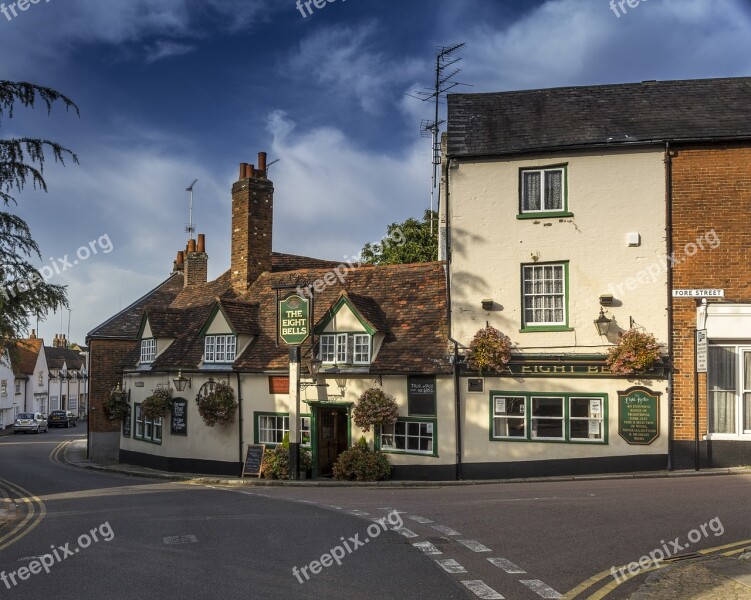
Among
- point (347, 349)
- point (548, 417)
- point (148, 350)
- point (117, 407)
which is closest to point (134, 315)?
point (117, 407)

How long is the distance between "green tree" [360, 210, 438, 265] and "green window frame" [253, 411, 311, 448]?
1609 cm

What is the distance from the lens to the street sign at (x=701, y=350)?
1809 cm

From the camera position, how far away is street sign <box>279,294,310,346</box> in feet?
72.5

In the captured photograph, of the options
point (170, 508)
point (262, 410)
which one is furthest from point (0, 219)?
point (262, 410)

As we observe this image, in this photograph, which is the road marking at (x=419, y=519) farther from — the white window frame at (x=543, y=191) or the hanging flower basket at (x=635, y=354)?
the white window frame at (x=543, y=191)

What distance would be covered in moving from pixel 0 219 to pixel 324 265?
17844mm

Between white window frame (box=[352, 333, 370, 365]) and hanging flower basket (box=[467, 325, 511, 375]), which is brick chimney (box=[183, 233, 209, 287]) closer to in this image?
white window frame (box=[352, 333, 370, 365])

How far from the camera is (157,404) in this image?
25453 millimetres

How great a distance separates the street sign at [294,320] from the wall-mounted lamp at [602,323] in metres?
8.49

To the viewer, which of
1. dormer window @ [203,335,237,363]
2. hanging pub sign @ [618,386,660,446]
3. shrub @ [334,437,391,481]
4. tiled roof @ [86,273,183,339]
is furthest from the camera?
tiled roof @ [86,273,183,339]

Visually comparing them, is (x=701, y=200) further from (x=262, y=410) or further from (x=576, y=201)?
(x=262, y=410)

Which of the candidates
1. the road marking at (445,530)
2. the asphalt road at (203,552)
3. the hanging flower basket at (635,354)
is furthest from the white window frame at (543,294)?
the road marking at (445,530)

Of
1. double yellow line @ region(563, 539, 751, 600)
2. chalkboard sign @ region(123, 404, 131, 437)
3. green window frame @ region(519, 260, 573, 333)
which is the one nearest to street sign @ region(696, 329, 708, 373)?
green window frame @ region(519, 260, 573, 333)

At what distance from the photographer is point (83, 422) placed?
253 ft
